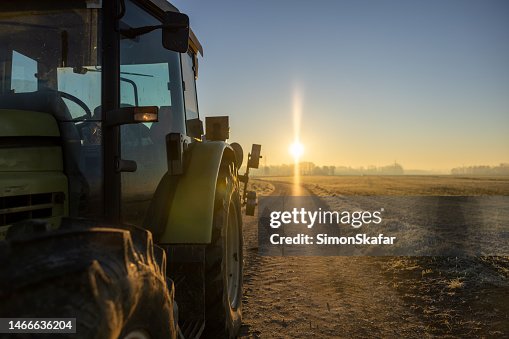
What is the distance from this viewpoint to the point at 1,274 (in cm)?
120

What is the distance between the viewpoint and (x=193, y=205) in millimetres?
2893

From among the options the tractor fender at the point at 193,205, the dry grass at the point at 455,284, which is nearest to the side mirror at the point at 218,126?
the tractor fender at the point at 193,205

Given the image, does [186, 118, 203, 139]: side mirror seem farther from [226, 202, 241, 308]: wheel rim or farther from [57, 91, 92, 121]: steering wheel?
[57, 91, 92, 121]: steering wheel

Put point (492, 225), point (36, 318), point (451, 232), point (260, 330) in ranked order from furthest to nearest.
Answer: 1. point (492, 225)
2. point (451, 232)
3. point (260, 330)
4. point (36, 318)

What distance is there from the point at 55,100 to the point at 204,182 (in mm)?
1097

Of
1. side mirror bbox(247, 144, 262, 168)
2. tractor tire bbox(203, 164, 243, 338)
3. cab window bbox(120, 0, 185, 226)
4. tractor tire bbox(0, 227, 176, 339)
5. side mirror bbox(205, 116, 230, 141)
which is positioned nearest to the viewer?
tractor tire bbox(0, 227, 176, 339)

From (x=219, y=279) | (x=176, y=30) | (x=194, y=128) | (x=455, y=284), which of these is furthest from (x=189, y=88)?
(x=455, y=284)

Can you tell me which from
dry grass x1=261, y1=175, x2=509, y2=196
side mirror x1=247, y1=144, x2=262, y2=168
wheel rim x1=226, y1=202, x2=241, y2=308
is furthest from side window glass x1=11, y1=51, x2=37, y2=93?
dry grass x1=261, y1=175, x2=509, y2=196

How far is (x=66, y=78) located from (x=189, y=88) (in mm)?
1710

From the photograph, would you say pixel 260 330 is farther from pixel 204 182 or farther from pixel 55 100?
pixel 55 100

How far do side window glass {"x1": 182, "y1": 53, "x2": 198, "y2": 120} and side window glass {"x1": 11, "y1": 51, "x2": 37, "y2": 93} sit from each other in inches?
54.3

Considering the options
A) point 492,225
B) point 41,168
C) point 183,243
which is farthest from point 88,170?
point 492,225

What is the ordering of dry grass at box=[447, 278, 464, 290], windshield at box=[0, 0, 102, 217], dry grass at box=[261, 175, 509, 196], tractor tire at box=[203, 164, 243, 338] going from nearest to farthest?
windshield at box=[0, 0, 102, 217]
tractor tire at box=[203, 164, 243, 338]
dry grass at box=[447, 278, 464, 290]
dry grass at box=[261, 175, 509, 196]

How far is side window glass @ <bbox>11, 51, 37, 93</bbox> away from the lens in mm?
2314
